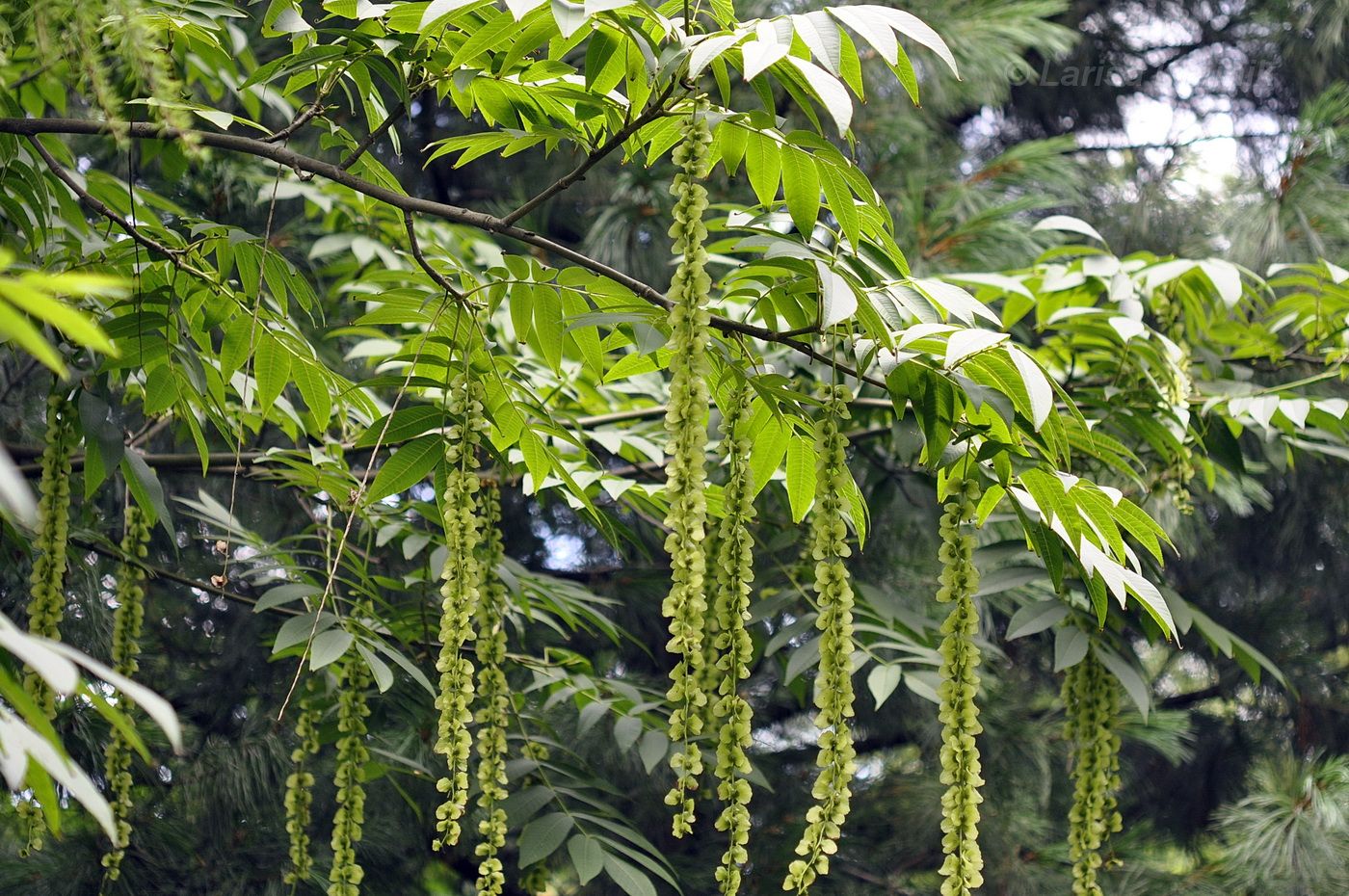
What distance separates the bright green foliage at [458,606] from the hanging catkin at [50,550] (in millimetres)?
566

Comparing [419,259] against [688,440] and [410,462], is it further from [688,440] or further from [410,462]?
[688,440]

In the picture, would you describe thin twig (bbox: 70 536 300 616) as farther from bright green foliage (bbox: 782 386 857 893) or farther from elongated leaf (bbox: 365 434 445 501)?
bright green foliage (bbox: 782 386 857 893)

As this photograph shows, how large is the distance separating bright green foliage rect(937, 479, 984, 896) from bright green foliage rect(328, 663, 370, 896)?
98 cm

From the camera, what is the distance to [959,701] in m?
1.59

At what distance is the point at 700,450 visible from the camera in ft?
4.74

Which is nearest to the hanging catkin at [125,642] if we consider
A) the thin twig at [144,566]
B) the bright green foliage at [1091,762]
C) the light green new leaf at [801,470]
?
the thin twig at [144,566]

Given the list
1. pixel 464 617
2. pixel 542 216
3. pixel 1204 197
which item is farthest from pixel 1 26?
pixel 1204 197

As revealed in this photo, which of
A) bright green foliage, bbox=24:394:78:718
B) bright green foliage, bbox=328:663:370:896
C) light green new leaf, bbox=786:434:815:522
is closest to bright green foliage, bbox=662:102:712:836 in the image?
light green new leaf, bbox=786:434:815:522

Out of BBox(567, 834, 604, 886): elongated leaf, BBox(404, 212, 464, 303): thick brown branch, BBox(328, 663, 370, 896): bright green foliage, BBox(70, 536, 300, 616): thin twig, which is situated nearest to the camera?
BBox(404, 212, 464, 303): thick brown branch

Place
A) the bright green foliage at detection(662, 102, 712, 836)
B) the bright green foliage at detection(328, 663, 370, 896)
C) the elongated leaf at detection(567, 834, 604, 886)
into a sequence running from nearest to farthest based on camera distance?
the bright green foliage at detection(662, 102, 712, 836) → the bright green foliage at detection(328, 663, 370, 896) → the elongated leaf at detection(567, 834, 604, 886)

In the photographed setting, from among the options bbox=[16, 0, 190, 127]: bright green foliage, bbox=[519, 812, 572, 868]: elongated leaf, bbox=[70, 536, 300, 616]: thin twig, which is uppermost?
bbox=[16, 0, 190, 127]: bright green foliage

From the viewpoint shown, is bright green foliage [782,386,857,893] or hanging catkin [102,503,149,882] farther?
hanging catkin [102,503,149,882]

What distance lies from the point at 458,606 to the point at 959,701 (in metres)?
0.64

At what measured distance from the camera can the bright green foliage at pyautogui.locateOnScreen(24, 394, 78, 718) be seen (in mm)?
1762
